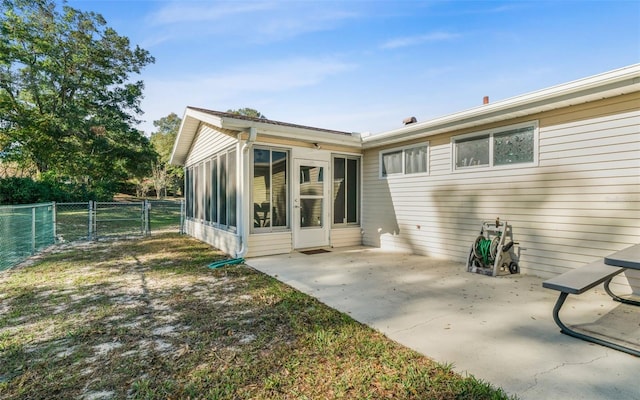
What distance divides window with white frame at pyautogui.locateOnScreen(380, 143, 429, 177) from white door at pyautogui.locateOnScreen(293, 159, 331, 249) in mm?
1360

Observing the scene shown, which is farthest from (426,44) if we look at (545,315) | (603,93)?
(545,315)

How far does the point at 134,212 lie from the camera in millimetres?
17219

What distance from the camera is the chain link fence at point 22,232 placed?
5230 mm

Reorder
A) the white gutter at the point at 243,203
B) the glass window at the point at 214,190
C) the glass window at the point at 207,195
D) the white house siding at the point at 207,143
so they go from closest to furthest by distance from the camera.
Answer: the white gutter at the point at 243,203
the white house siding at the point at 207,143
the glass window at the point at 214,190
the glass window at the point at 207,195

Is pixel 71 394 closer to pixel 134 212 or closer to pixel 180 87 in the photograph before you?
pixel 180 87

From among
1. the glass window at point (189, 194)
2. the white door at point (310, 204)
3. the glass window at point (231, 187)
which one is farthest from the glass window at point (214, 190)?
the glass window at point (189, 194)

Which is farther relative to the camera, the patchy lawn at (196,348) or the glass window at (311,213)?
the glass window at (311,213)

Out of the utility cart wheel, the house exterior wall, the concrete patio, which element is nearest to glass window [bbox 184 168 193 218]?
the house exterior wall

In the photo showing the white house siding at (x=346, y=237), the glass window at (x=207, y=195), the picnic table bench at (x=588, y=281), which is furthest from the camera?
the glass window at (x=207, y=195)

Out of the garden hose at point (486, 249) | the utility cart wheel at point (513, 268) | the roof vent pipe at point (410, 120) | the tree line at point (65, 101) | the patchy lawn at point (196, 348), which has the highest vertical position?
the tree line at point (65, 101)

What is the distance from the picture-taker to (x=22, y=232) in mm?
6250

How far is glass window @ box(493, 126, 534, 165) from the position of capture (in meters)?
4.59

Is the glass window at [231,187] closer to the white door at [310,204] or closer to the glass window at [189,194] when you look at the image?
the white door at [310,204]

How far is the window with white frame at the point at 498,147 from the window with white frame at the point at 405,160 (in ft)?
2.24
